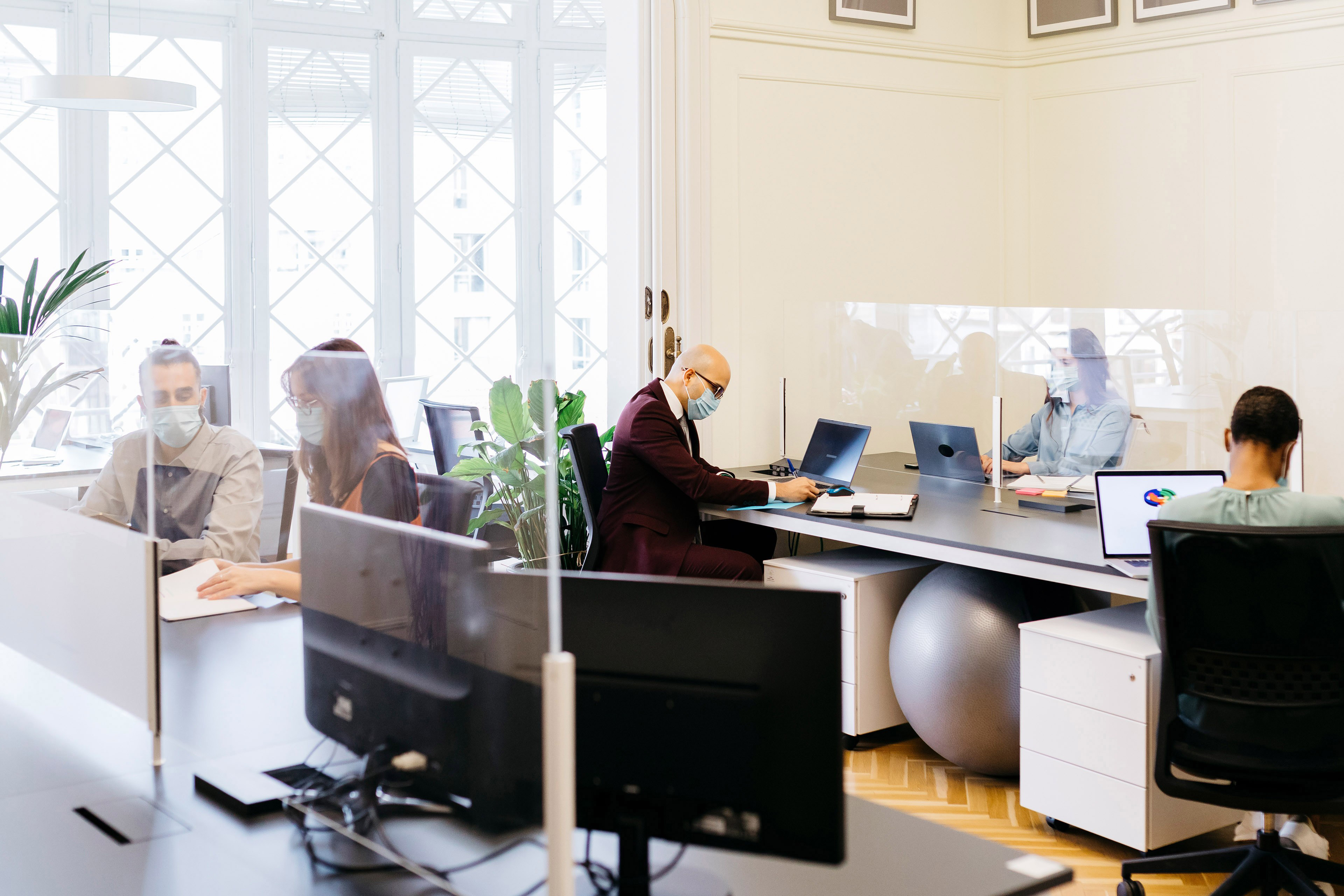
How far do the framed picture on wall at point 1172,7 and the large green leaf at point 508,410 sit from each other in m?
4.65

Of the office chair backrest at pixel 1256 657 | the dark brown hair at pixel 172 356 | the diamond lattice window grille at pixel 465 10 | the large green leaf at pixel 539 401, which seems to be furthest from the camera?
the diamond lattice window grille at pixel 465 10

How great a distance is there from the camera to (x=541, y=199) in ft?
20.1

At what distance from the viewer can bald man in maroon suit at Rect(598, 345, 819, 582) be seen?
383 cm

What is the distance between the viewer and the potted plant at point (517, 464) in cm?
106

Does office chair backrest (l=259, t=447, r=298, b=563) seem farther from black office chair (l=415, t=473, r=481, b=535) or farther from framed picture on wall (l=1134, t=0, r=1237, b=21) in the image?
framed picture on wall (l=1134, t=0, r=1237, b=21)

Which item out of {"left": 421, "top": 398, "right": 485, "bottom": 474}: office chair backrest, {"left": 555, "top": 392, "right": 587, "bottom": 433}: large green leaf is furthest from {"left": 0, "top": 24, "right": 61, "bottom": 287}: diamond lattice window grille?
{"left": 421, "top": 398, "right": 485, "bottom": 474}: office chair backrest

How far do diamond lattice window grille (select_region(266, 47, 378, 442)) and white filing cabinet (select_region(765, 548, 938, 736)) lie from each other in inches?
115

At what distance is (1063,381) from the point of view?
160 inches

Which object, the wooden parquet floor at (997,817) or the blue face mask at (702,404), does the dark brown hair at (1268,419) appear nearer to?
the wooden parquet floor at (997,817)

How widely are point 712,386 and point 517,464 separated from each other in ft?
9.66

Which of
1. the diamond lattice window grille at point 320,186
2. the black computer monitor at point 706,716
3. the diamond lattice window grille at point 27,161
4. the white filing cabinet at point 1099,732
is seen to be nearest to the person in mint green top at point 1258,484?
the white filing cabinet at point 1099,732

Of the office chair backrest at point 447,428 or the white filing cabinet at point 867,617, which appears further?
the white filing cabinet at point 867,617

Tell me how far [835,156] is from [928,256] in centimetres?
69

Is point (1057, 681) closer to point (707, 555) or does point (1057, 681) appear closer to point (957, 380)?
point (707, 555)
